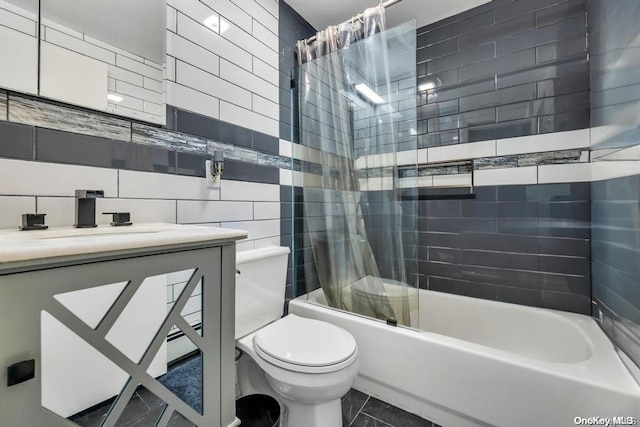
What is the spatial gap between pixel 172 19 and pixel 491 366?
2.07 metres

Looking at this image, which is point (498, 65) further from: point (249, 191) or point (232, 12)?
point (249, 191)

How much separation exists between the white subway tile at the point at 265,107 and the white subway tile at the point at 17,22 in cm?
92

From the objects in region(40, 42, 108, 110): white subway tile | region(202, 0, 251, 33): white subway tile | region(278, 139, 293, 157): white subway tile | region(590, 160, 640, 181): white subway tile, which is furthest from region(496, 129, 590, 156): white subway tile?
region(40, 42, 108, 110): white subway tile

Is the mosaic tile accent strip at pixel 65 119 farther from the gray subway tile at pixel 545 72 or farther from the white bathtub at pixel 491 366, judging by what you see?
the gray subway tile at pixel 545 72

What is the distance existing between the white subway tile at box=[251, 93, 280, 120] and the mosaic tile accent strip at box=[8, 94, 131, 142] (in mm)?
738

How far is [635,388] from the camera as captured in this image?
0.92 meters

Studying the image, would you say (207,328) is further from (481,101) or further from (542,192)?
(481,101)

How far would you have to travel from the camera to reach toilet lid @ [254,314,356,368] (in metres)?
1.09

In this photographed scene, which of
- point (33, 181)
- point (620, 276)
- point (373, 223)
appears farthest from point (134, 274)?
point (620, 276)

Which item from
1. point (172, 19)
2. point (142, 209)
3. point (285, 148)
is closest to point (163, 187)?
point (142, 209)

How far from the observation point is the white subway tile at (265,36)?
1645 millimetres

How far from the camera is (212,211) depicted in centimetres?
137

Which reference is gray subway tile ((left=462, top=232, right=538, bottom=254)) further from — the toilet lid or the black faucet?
the black faucet

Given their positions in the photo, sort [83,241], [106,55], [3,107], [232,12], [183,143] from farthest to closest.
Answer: [232,12] < [183,143] < [106,55] < [3,107] < [83,241]
